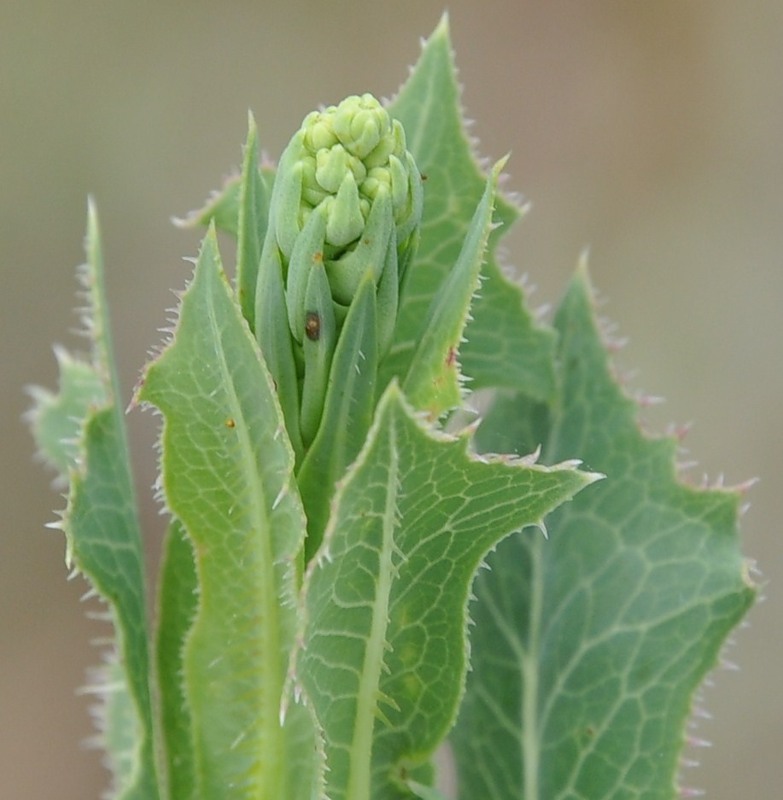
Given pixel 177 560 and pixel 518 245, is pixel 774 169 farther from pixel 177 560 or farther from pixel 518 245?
pixel 177 560

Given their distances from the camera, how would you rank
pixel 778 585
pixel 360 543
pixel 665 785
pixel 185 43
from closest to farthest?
pixel 360 543
pixel 665 785
pixel 778 585
pixel 185 43

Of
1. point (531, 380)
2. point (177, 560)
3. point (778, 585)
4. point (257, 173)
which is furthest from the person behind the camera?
point (778, 585)

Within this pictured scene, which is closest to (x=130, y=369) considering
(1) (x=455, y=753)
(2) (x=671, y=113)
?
(2) (x=671, y=113)

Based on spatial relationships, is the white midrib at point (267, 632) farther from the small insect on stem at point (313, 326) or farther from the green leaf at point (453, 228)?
the green leaf at point (453, 228)

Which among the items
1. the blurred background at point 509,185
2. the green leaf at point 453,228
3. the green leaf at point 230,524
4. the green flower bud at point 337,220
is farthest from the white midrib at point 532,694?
the blurred background at point 509,185

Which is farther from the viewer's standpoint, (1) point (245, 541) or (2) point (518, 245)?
(2) point (518, 245)

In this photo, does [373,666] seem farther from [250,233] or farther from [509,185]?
[509,185]

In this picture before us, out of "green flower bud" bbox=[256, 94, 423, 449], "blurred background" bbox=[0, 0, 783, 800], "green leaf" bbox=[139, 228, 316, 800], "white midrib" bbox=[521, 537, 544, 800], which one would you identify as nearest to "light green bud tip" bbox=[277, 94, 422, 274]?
"green flower bud" bbox=[256, 94, 423, 449]
